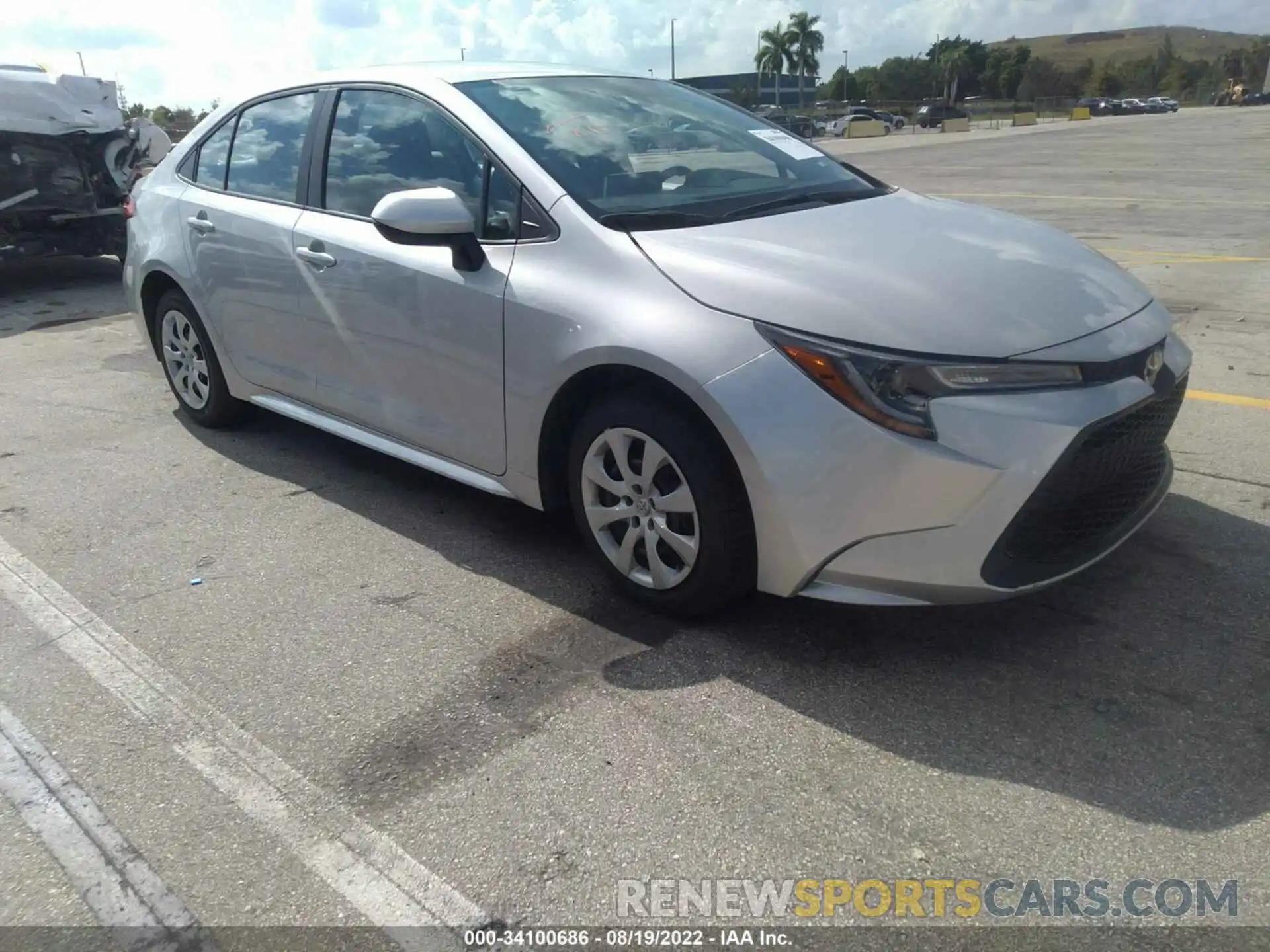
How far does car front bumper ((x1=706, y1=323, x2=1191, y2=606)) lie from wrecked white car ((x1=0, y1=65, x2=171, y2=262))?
8.05 meters

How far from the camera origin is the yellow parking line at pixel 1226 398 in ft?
→ 16.6

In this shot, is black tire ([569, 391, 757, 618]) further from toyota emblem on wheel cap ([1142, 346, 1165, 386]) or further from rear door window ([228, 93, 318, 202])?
rear door window ([228, 93, 318, 202])

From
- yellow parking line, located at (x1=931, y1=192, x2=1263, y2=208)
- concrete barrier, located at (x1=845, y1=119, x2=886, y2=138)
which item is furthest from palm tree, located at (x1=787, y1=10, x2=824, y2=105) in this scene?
yellow parking line, located at (x1=931, y1=192, x2=1263, y2=208)

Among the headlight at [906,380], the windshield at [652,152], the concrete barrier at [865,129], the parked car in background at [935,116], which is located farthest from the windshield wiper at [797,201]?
the parked car in background at [935,116]

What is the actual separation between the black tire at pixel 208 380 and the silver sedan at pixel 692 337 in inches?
16.2

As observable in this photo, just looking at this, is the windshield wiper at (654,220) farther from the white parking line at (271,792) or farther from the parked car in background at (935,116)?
the parked car in background at (935,116)

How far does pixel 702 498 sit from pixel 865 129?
57.4m

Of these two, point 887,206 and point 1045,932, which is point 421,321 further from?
point 1045,932

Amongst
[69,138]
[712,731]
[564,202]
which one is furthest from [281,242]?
[69,138]

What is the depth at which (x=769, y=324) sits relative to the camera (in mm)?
2750

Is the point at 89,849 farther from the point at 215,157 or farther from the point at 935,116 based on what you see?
the point at 935,116

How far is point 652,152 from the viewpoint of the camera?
3.65 m

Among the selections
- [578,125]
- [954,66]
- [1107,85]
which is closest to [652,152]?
[578,125]
